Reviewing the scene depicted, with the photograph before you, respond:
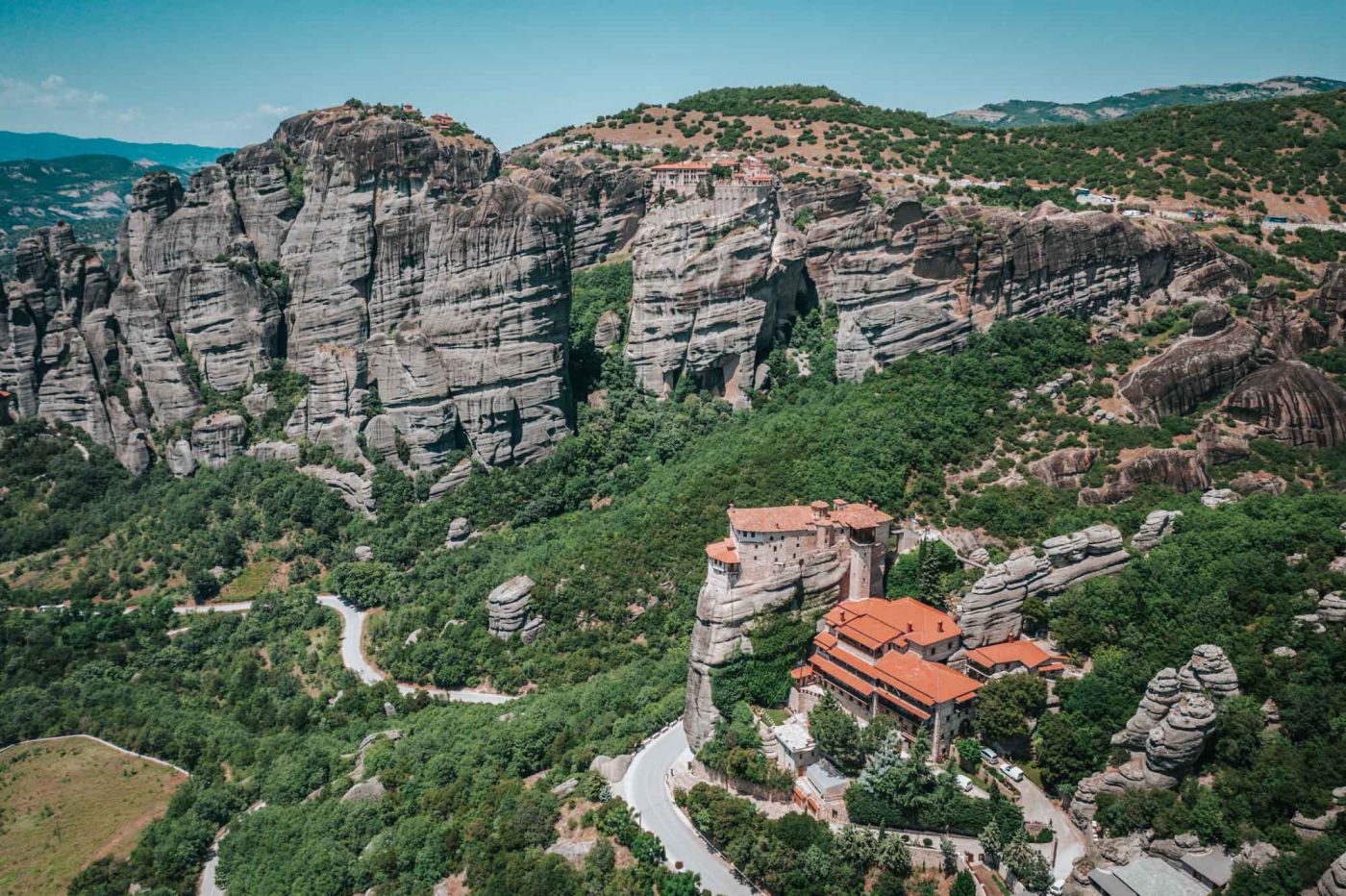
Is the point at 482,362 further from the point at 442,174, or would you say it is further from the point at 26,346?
the point at 26,346

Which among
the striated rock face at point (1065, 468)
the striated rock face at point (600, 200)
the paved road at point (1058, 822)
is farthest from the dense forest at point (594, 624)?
the striated rock face at point (600, 200)

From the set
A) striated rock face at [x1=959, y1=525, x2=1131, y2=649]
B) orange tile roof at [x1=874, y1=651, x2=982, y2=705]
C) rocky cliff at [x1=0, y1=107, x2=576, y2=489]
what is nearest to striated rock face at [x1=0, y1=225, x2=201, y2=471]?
rocky cliff at [x1=0, y1=107, x2=576, y2=489]

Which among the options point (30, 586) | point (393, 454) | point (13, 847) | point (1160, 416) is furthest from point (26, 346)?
point (1160, 416)

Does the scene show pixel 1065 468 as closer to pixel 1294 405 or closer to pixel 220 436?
pixel 1294 405

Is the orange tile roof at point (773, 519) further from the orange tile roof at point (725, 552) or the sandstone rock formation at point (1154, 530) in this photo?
the sandstone rock formation at point (1154, 530)

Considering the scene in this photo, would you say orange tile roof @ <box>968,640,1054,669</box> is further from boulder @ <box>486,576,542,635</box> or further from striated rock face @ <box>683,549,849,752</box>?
boulder @ <box>486,576,542,635</box>

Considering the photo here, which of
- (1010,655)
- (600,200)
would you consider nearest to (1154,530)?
(1010,655)

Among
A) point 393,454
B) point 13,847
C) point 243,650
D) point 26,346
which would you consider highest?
point 26,346

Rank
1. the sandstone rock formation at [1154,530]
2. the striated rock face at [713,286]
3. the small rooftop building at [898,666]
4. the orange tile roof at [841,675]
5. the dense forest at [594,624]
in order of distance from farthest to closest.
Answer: the striated rock face at [713,286] → the sandstone rock formation at [1154,530] → the orange tile roof at [841,675] → the small rooftop building at [898,666] → the dense forest at [594,624]
